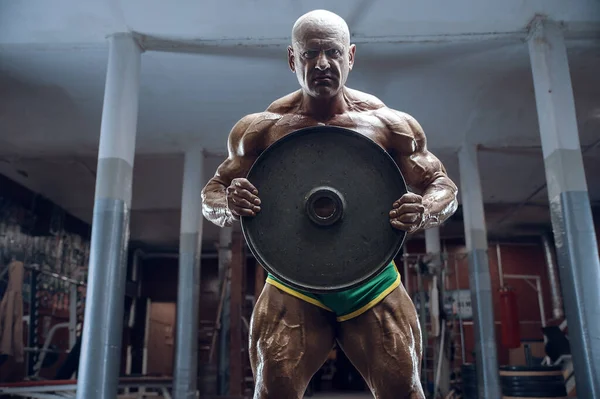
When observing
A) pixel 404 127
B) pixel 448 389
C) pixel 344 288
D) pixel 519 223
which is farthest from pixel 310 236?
pixel 519 223

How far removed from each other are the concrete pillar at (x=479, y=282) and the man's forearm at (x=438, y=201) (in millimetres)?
5936

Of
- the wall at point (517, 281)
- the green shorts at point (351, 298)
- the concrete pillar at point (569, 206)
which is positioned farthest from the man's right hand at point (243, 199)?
the wall at point (517, 281)

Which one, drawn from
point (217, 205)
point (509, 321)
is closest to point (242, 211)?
point (217, 205)

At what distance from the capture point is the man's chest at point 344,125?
1802 mm

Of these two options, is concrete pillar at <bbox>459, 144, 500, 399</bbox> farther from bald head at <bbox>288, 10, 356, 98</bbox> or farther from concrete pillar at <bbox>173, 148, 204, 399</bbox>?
bald head at <bbox>288, 10, 356, 98</bbox>

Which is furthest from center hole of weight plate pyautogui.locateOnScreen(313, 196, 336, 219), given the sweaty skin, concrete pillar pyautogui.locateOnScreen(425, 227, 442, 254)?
concrete pillar pyautogui.locateOnScreen(425, 227, 442, 254)

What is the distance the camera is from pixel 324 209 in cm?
158

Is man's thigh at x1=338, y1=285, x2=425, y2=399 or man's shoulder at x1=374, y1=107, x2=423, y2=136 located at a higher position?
man's shoulder at x1=374, y1=107, x2=423, y2=136

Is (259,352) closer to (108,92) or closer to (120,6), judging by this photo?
(108,92)

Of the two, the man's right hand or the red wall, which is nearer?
the man's right hand

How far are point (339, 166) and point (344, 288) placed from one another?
36 cm

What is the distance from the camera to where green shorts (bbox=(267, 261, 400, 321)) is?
1.69 m

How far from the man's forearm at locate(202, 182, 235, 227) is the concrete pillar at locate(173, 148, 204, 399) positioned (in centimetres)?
565

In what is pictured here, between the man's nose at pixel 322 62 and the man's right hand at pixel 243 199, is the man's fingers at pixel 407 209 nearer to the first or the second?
the man's right hand at pixel 243 199
